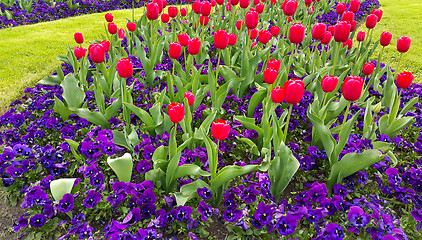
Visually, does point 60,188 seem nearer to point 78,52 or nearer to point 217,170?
point 217,170

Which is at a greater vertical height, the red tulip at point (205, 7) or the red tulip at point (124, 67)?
the red tulip at point (205, 7)

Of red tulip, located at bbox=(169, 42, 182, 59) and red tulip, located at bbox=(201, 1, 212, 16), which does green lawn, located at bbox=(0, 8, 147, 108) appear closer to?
red tulip, located at bbox=(169, 42, 182, 59)

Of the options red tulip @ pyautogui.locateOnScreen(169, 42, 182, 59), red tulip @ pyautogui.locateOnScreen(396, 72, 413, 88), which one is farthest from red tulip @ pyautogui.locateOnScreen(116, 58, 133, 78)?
red tulip @ pyautogui.locateOnScreen(396, 72, 413, 88)

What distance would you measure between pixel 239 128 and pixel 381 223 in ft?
5.24

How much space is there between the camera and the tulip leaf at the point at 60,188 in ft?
7.27

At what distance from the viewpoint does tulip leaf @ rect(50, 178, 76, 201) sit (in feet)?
7.27

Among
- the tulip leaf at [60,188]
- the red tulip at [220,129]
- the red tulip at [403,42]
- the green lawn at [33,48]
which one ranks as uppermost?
the red tulip at [403,42]

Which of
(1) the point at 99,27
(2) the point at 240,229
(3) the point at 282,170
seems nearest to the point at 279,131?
(3) the point at 282,170

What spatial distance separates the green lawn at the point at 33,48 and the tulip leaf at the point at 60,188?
7.82 ft

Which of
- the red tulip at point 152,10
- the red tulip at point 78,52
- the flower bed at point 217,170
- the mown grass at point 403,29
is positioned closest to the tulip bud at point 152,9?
the red tulip at point 152,10

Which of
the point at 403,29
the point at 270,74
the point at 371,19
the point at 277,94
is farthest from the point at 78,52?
the point at 403,29

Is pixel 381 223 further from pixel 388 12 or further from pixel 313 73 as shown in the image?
pixel 388 12

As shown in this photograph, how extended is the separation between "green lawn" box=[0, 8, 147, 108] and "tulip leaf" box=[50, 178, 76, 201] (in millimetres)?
2384

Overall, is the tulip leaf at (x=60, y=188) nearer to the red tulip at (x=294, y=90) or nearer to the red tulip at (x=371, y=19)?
the red tulip at (x=294, y=90)
